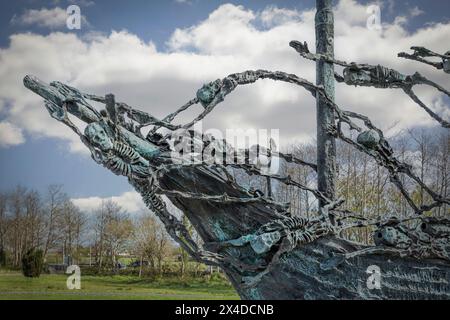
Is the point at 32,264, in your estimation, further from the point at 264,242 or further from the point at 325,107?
the point at 264,242

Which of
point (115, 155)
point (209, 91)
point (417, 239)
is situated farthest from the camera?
point (417, 239)

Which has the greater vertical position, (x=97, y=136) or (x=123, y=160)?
(x=97, y=136)

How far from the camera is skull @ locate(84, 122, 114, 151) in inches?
116

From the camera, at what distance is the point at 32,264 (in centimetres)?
1803

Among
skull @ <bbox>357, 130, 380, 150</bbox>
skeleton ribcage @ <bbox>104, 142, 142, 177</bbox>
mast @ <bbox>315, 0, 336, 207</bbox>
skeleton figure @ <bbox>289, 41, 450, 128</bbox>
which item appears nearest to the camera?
skeleton ribcage @ <bbox>104, 142, 142, 177</bbox>

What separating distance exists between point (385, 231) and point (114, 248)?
20537 millimetres

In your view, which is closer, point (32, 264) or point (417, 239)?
point (417, 239)

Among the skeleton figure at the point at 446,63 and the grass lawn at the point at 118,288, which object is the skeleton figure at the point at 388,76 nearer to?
the skeleton figure at the point at 446,63

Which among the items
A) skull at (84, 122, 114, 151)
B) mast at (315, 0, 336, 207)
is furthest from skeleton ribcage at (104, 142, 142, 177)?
mast at (315, 0, 336, 207)

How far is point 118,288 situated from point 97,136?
1631 cm

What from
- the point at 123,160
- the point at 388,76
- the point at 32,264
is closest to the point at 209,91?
the point at 123,160

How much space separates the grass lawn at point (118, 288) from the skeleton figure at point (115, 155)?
1192cm

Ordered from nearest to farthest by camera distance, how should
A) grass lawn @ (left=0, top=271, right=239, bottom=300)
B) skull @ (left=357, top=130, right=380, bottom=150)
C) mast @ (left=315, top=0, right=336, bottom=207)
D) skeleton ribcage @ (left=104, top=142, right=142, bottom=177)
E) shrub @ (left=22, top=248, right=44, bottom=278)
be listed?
skeleton ribcage @ (left=104, top=142, right=142, bottom=177) → skull @ (left=357, top=130, right=380, bottom=150) → mast @ (left=315, top=0, right=336, bottom=207) → grass lawn @ (left=0, top=271, right=239, bottom=300) → shrub @ (left=22, top=248, right=44, bottom=278)

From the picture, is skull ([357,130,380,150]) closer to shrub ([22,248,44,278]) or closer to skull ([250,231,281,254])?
skull ([250,231,281,254])
